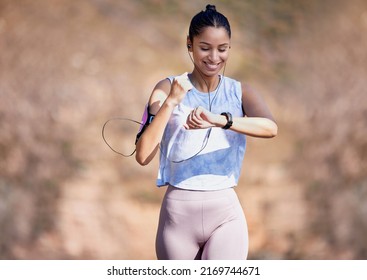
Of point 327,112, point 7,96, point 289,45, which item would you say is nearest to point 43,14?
point 7,96

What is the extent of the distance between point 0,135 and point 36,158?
0.78ft

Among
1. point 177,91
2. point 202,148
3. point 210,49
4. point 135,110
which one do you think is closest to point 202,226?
point 202,148

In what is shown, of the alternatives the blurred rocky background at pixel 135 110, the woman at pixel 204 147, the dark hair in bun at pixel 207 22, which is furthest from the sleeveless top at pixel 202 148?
the blurred rocky background at pixel 135 110

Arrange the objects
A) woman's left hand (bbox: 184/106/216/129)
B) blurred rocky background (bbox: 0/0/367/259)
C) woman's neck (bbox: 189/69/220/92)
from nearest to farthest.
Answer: woman's left hand (bbox: 184/106/216/129), woman's neck (bbox: 189/69/220/92), blurred rocky background (bbox: 0/0/367/259)

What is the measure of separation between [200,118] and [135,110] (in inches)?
68.6

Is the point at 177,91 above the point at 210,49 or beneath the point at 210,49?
beneath

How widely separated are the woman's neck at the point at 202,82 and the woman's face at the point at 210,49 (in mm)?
29

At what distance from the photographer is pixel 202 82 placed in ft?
6.67

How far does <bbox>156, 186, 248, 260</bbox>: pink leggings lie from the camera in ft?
6.50

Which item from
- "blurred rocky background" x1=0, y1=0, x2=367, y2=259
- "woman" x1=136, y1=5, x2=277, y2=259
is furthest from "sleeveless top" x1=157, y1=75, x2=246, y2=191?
"blurred rocky background" x1=0, y1=0, x2=367, y2=259

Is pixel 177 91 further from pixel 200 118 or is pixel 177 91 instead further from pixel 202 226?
pixel 202 226

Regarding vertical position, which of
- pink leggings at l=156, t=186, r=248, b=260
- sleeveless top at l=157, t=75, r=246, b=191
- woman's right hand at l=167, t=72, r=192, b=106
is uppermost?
woman's right hand at l=167, t=72, r=192, b=106

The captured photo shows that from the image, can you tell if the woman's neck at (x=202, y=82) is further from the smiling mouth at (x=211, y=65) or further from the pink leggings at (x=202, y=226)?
the pink leggings at (x=202, y=226)

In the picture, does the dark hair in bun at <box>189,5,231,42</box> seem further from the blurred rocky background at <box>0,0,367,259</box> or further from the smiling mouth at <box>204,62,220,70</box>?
the blurred rocky background at <box>0,0,367,259</box>
